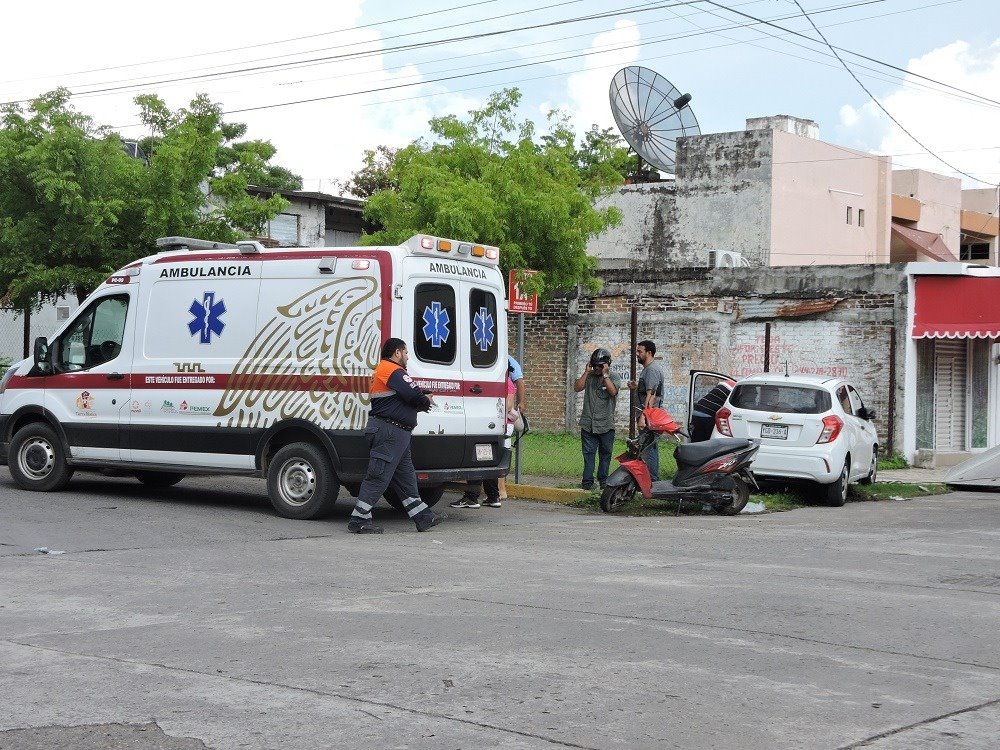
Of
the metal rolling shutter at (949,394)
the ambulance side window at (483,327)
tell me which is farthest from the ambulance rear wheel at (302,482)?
the metal rolling shutter at (949,394)

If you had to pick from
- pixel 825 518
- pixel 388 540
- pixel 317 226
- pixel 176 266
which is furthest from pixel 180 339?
pixel 317 226

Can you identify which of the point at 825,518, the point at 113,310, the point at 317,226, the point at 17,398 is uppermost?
the point at 317,226

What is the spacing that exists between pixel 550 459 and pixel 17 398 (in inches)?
344

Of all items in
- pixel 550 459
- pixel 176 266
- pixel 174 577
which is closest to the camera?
pixel 174 577

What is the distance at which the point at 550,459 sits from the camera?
20.4 metres

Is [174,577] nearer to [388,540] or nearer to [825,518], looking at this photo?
[388,540]

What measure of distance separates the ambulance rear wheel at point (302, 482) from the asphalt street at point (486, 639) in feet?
1.66

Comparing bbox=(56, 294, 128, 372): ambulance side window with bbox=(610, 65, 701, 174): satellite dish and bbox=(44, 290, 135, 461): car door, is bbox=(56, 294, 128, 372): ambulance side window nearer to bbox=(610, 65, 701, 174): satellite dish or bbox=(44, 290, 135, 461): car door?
bbox=(44, 290, 135, 461): car door

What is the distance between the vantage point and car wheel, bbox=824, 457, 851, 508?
52.6ft

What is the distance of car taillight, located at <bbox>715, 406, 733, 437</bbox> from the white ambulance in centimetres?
395

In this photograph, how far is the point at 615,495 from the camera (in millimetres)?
14648

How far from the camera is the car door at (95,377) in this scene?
13.8 meters

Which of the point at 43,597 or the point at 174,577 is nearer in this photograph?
the point at 43,597

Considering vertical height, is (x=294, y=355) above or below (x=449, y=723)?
above
